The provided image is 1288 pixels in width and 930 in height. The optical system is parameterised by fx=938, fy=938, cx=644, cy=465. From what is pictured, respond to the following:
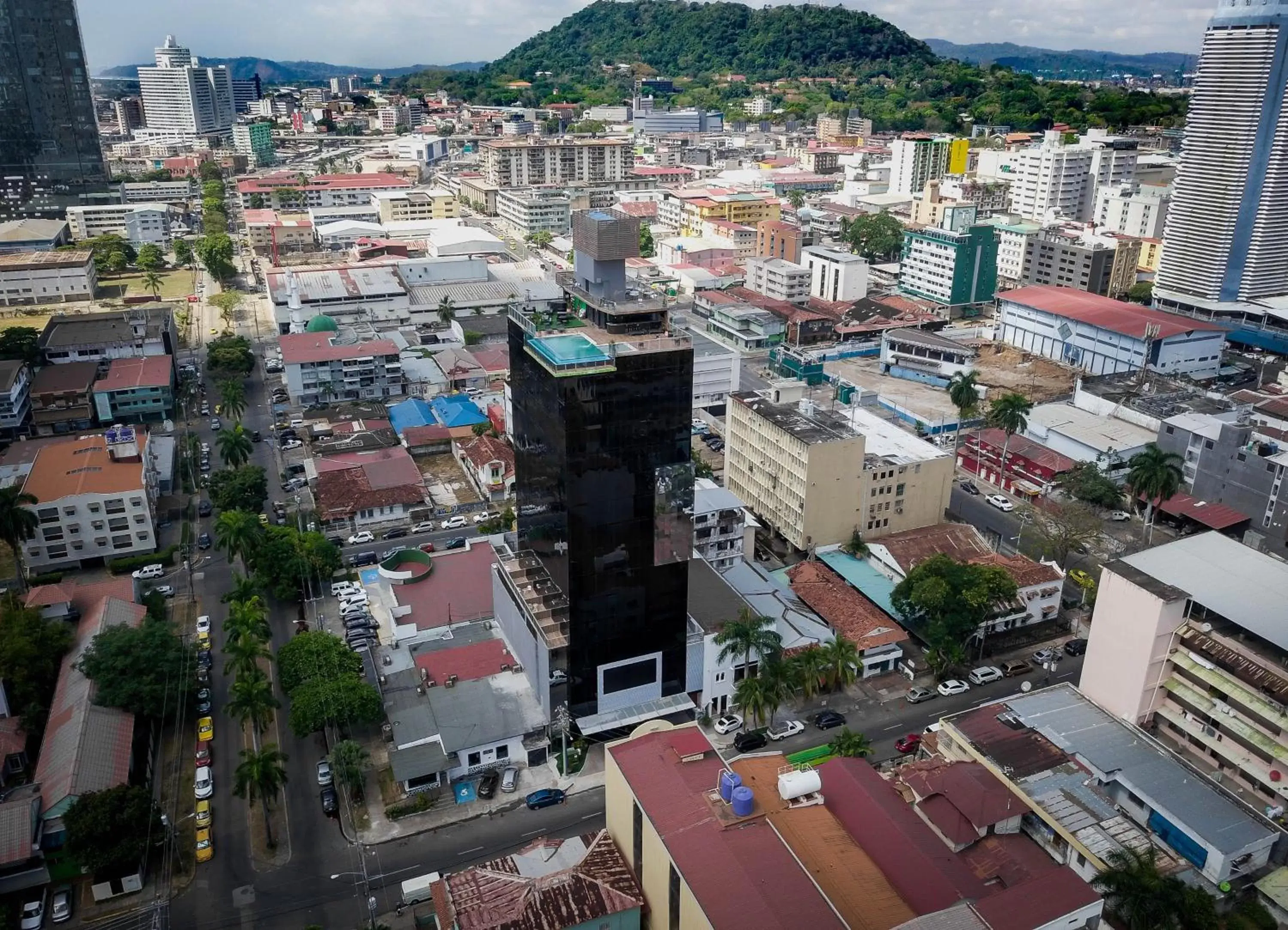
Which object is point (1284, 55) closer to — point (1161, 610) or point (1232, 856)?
point (1161, 610)

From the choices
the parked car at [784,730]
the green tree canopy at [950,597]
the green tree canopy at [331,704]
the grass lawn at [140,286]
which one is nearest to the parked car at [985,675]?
the green tree canopy at [950,597]

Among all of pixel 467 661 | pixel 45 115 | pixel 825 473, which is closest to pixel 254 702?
pixel 467 661

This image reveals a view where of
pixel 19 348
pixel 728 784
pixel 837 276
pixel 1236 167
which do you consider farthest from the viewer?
pixel 837 276

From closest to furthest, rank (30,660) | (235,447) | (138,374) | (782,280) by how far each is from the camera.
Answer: (30,660), (235,447), (138,374), (782,280)

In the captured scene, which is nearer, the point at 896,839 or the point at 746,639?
the point at 896,839

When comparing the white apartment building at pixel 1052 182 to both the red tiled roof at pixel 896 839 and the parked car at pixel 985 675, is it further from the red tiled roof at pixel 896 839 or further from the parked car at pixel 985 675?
the red tiled roof at pixel 896 839

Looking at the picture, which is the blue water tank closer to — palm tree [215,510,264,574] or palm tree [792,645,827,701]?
palm tree [792,645,827,701]

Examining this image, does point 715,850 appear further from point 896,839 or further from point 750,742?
point 750,742
